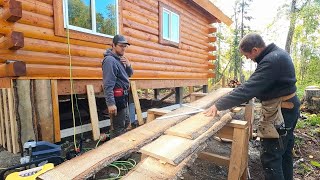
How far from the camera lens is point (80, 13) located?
15.8ft

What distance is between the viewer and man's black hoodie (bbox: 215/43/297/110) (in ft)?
8.48

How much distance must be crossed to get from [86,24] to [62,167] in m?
3.82

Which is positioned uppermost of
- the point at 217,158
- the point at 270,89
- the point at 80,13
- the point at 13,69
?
the point at 80,13

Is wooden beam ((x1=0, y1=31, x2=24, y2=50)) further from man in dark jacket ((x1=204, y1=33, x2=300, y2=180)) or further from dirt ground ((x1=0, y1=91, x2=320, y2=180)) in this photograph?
→ man in dark jacket ((x1=204, y1=33, x2=300, y2=180))

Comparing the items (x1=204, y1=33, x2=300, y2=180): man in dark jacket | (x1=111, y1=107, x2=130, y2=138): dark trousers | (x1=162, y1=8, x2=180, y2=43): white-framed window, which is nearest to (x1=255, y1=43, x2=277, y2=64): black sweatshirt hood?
(x1=204, y1=33, x2=300, y2=180): man in dark jacket

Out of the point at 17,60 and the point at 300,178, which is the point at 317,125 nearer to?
the point at 300,178

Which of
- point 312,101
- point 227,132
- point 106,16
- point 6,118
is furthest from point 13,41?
point 312,101

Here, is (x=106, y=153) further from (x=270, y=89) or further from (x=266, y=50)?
(x=266, y=50)

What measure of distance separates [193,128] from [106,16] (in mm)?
4157

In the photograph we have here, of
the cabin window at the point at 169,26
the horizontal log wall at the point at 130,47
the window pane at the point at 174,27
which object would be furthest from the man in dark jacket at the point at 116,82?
the window pane at the point at 174,27

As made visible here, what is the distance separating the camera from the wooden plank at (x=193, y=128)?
2275 mm

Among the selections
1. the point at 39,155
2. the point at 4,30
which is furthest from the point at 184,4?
the point at 39,155

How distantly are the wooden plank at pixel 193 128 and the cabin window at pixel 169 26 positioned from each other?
5.29 m

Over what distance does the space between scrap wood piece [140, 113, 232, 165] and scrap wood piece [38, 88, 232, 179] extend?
13.8 inches
